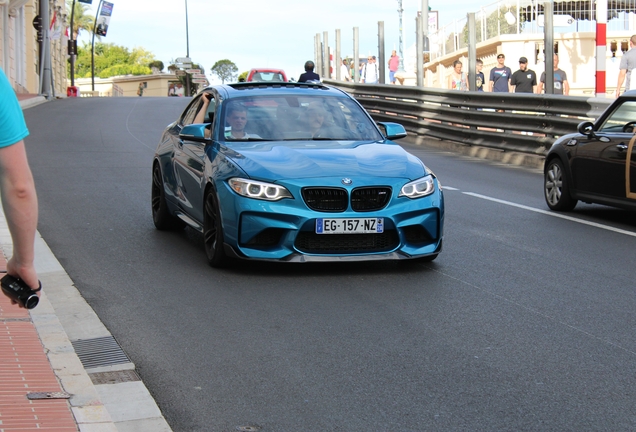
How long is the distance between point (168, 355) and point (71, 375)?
0.77m

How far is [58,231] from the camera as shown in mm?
10086

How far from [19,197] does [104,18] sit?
3103 inches

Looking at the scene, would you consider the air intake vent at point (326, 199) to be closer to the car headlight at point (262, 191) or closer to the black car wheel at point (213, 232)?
the car headlight at point (262, 191)

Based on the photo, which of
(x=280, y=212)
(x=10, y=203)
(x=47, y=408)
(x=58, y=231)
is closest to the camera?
(x=10, y=203)

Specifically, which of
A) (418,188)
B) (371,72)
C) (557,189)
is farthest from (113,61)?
(418,188)

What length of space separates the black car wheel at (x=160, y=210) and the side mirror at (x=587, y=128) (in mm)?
4476

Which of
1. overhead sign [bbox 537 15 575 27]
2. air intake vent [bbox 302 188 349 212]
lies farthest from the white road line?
overhead sign [bbox 537 15 575 27]

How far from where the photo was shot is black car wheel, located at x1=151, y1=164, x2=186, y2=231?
32.8ft

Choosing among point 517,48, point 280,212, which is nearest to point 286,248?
point 280,212

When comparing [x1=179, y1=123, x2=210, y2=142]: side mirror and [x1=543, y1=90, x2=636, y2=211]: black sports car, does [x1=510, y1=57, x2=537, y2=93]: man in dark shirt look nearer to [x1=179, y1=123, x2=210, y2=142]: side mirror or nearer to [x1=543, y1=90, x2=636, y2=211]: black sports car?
[x1=543, y1=90, x2=636, y2=211]: black sports car

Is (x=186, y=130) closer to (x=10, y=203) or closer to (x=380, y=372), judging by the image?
(x=380, y=372)

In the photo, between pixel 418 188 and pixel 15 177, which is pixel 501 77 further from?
pixel 15 177

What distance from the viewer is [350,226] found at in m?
7.62

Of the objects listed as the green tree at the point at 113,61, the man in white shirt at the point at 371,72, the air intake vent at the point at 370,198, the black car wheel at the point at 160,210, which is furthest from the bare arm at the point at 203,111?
the green tree at the point at 113,61
